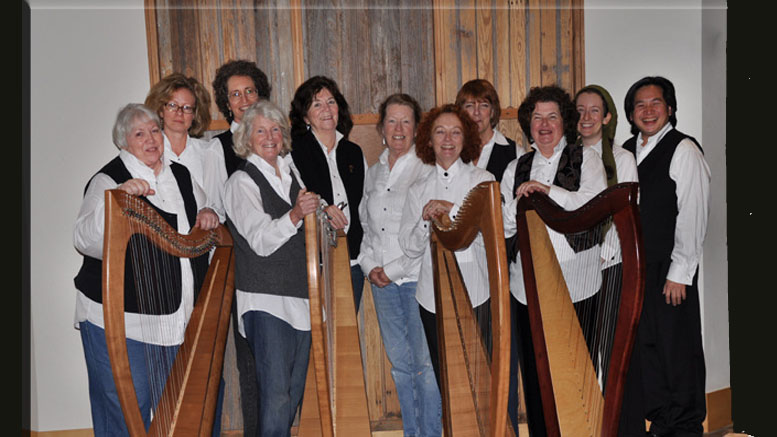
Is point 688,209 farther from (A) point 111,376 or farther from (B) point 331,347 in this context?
(A) point 111,376

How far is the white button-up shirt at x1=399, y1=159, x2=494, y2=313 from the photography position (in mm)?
2889

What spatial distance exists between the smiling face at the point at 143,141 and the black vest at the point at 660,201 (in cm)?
223

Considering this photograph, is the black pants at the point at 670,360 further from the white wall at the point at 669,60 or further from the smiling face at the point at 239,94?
the smiling face at the point at 239,94

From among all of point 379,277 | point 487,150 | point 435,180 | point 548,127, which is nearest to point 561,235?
point 548,127

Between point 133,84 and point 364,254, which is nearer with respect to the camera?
point 364,254

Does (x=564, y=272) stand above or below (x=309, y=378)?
above

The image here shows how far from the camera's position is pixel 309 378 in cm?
244

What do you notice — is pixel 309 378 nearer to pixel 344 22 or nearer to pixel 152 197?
pixel 152 197

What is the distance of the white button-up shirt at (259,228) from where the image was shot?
93.2 inches

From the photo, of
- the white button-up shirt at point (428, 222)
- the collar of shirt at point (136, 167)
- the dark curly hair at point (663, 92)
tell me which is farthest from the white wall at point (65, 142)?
the dark curly hair at point (663, 92)

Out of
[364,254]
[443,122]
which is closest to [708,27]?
[443,122]

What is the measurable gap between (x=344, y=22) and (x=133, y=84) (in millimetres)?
1229

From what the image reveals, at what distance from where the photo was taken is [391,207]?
3.23 m

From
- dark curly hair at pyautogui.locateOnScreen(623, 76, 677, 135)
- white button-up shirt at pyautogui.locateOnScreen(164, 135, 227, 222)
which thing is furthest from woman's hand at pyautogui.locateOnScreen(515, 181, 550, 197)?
white button-up shirt at pyautogui.locateOnScreen(164, 135, 227, 222)
